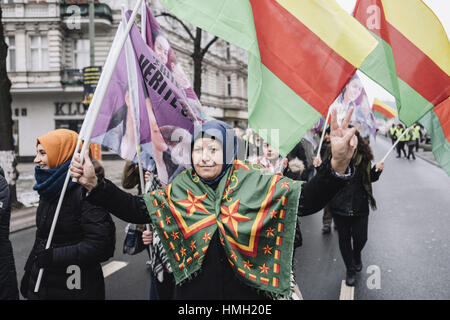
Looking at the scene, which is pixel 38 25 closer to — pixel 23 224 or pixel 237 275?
pixel 23 224

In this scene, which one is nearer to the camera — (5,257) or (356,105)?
(5,257)

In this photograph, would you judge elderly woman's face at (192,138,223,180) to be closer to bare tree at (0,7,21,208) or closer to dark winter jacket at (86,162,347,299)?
dark winter jacket at (86,162,347,299)

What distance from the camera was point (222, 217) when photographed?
78.2 inches

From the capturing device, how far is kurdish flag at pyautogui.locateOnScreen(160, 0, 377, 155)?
2.34m

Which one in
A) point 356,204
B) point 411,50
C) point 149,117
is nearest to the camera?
point 149,117

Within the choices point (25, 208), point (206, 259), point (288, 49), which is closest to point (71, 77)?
point (25, 208)

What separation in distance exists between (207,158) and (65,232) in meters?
1.05

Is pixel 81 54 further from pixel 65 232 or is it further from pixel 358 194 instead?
pixel 65 232

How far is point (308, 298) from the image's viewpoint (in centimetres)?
377

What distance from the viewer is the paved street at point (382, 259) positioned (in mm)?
3947

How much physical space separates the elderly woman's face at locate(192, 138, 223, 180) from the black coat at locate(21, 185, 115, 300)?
734 millimetres

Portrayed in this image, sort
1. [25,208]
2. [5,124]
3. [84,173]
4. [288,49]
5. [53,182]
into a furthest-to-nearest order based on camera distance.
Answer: [25,208] → [5,124] → [288,49] → [53,182] → [84,173]

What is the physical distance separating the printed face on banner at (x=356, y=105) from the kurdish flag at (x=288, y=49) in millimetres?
1934
